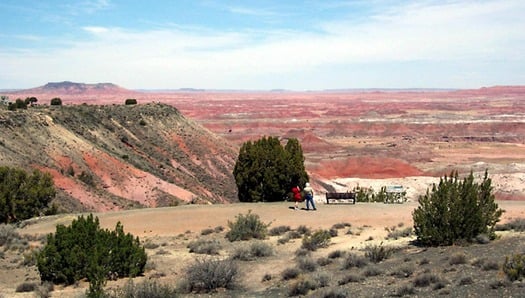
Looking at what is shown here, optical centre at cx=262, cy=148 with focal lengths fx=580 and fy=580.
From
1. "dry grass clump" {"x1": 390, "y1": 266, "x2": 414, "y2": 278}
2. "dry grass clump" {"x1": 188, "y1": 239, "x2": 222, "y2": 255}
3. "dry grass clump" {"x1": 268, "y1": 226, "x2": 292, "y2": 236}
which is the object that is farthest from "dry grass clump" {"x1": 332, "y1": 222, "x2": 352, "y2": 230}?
"dry grass clump" {"x1": 390, "y1": 266, "x2": 414, "y2": 278}

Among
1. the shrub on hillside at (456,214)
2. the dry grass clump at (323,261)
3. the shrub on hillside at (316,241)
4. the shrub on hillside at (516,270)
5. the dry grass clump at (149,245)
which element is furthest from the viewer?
the dry grass clump at (149,245)

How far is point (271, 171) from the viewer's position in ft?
102

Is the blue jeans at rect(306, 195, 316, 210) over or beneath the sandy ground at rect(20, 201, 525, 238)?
over

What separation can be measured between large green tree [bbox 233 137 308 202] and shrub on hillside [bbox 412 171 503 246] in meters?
14.7

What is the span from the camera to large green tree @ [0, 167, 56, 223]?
91.6 ft

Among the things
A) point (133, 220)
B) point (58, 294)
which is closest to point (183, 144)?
point (133, 220)

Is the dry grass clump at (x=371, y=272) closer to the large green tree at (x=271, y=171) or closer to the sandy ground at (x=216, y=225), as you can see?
the sandy ground at (x=216, y=225)

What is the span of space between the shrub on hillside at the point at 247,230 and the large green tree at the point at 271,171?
9.82m

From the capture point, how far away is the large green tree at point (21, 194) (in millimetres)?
27906

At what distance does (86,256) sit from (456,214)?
1012 centimetres

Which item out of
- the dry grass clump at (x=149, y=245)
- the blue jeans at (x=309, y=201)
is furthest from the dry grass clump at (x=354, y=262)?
the blue jeans at (x=309, y=201)

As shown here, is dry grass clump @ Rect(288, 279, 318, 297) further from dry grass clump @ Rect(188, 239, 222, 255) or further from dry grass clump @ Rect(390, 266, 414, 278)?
dry grass clump @ Rect(188, 239, 222, 255)

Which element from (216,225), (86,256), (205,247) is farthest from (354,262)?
(216,225)

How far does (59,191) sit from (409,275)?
101 ft
